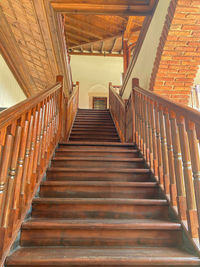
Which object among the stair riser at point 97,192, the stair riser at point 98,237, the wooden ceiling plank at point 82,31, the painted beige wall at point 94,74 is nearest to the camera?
the stair riser at point 98,237

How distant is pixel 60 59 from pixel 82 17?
352 centimetres

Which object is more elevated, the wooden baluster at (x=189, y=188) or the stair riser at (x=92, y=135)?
the stair riser at (x=92, y=135)

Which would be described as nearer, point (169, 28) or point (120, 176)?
point (120, 176)

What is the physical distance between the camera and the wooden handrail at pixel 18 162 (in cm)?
113

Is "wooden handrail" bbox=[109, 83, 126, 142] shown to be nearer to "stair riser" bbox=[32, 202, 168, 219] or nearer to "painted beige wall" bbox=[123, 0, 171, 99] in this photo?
"painted beige wall" bbox=[123, 0, 171, 99]

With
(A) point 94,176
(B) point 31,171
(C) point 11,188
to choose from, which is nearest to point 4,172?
(C) point 11,188

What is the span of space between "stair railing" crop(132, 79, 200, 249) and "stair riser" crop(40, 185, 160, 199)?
16cm

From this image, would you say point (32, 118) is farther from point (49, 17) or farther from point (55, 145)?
point (49, 17)

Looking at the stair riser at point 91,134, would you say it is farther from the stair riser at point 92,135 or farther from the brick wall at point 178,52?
the brick wall at point 178,52

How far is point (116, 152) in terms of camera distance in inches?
98.5

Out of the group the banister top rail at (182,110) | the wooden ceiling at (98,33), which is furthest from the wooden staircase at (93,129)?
the wooden ceiling at (98,33)

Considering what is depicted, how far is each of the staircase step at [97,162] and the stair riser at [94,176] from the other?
19cm

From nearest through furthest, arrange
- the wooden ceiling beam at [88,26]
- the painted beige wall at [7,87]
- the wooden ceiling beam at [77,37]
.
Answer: the painted beige wall at [7,87] → the wooden ceiling beam at [88,26] → the wooden ceiling beam at [77,37]

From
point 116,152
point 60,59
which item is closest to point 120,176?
point 116,152
